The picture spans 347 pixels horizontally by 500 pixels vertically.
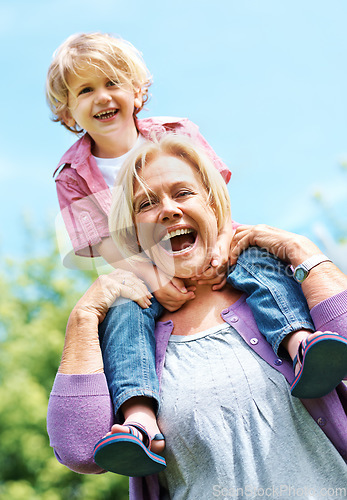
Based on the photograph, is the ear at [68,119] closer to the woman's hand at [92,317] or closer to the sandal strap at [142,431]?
the woman's hand at [92,317]

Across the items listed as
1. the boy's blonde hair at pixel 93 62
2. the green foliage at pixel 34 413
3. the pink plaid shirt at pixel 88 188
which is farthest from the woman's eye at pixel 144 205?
the green foliage at pixel 34 413

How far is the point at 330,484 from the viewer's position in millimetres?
1485

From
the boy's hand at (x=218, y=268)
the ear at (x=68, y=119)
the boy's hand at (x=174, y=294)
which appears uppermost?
the ear at (x=68, y=119)

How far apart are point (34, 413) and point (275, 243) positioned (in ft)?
26.6

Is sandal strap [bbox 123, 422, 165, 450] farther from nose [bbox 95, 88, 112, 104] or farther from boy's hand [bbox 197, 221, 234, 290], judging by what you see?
nose [bbox 95, 88, 112, 104]

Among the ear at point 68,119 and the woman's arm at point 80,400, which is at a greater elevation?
the ear at point 68,119

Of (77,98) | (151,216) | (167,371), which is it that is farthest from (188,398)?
(77,98)

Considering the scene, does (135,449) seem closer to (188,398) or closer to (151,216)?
(188,398)

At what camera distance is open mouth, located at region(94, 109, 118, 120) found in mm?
2451

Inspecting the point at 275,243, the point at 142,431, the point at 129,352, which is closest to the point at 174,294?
the point at 129,352

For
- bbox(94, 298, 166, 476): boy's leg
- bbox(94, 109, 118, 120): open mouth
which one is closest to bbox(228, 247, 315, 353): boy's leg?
bbox(94, 298, 166, 476): boy's leg

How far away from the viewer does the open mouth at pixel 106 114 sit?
2451 millimetres

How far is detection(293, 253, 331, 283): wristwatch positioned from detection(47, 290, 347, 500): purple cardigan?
0.12 m

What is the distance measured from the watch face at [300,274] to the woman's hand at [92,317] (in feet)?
1.56
